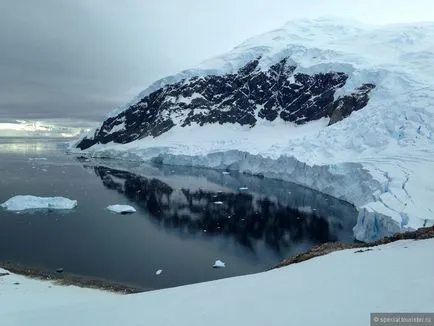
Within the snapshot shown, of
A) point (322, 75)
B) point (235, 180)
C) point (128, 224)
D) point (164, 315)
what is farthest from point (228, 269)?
point (322, 75)

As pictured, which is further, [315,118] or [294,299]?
[315,118]

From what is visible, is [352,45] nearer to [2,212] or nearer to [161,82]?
[161,82]

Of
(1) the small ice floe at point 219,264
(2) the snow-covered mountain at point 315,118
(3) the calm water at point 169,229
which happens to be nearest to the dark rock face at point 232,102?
(2) the snow-covered mountain at point 315,118

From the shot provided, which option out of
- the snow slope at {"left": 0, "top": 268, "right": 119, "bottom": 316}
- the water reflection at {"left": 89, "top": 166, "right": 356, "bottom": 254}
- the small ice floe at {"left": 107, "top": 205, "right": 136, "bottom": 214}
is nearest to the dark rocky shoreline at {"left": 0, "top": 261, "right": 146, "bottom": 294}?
the snow slope at {"left": 0, "top": 268, "right": 119, "bottom": 316}

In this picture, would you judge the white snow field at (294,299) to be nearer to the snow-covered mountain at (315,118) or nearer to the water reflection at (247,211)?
the snow-covered mountain at (315,118)

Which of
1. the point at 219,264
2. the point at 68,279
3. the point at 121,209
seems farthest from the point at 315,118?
the point at 68,279

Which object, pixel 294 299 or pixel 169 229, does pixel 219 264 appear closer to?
pixel 169 229

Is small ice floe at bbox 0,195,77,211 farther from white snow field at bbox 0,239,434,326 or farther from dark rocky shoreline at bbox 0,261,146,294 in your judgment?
white snow field at bbox 0,239,434,326
